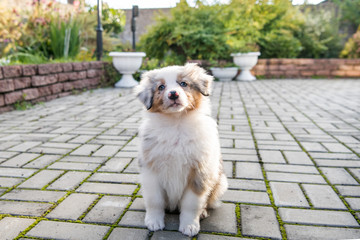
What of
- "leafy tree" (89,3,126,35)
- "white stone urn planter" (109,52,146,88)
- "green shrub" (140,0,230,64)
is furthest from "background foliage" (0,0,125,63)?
"leafy tree" (89,3,126,35)

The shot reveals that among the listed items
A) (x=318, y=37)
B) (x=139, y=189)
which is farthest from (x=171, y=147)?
(x=318, y=37)

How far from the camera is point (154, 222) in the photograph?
81.7 inches

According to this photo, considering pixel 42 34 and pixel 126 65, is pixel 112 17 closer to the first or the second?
pixel 42 34

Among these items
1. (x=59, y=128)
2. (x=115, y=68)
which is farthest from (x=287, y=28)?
(x=59, y=128)

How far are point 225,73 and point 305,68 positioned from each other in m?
3.70

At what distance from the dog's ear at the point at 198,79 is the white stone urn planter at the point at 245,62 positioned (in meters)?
9.86

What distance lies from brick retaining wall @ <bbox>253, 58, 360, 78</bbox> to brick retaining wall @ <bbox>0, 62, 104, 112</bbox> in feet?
23.2

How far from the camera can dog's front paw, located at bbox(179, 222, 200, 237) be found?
6.57ft

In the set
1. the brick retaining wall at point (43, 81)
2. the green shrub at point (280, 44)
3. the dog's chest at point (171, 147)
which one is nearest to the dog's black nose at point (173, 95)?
the dog's chest at point (171, 147)

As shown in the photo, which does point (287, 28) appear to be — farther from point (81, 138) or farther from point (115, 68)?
point (81, 138)

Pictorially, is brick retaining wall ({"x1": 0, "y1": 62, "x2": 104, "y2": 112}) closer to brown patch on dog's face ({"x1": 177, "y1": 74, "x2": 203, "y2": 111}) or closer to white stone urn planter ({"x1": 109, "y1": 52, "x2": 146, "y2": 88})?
white stone urn planter ({"x1": 109, "y1": 52, "x2": 146, "y2": 88})

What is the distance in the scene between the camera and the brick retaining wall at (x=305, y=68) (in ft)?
41.5

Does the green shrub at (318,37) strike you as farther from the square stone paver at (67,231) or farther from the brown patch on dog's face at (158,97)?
the square stone paver at (67,231)

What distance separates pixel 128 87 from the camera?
9.52 meters
